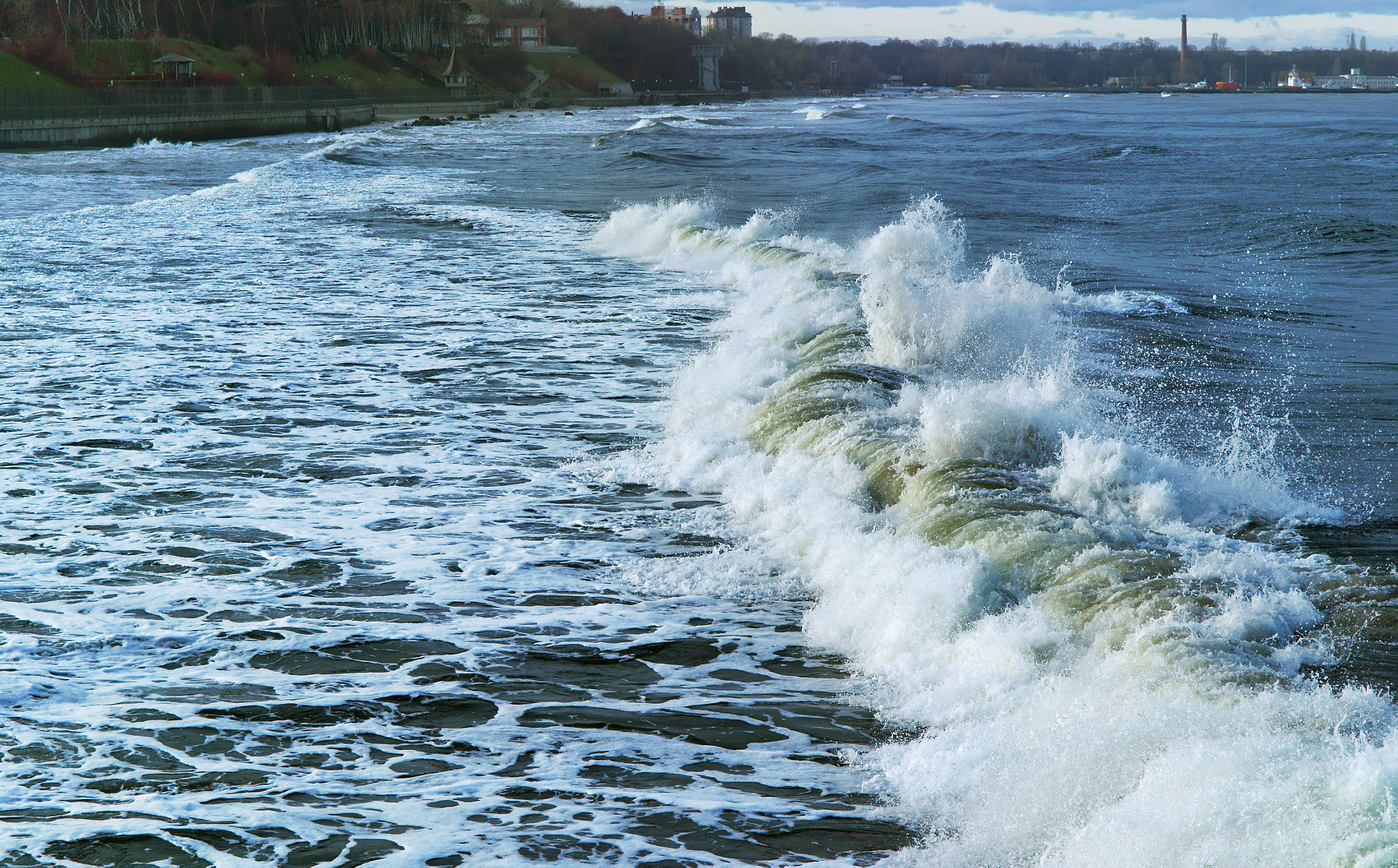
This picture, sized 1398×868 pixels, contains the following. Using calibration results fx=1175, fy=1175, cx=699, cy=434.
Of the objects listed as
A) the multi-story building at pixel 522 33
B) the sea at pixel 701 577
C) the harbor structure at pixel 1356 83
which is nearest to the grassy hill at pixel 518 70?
the multi-story building at pixel 522 33

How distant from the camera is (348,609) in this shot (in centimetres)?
644

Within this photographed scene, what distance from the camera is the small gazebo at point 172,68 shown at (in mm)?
80625

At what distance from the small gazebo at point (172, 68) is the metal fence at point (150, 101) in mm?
6172

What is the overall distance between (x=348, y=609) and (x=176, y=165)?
4662cm

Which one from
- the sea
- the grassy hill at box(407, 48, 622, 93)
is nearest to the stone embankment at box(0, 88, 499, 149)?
the sea

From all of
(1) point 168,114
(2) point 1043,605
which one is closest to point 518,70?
(1) point 168,114

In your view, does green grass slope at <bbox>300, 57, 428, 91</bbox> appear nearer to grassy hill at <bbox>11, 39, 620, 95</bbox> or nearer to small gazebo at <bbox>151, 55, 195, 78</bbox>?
grassy hill at <bbox>11, 39, 620, 95</bbox>

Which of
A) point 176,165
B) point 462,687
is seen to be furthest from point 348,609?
point 176,165

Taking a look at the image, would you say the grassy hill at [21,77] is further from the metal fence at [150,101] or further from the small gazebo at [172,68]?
the small gazebo at [172,68]

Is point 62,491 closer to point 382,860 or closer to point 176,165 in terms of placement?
point 382,860

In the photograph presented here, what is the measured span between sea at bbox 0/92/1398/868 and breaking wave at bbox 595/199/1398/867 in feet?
0.08

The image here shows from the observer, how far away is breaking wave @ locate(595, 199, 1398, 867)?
4.18 meters

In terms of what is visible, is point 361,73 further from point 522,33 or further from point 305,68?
point 522,33

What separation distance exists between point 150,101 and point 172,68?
1882 cm
